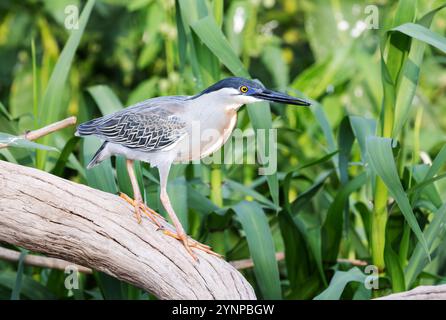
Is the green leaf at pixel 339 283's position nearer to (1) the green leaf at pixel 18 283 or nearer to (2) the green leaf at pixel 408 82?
(2) the green leaf at pixel 408 82

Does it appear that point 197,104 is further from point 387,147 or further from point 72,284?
point 72,284

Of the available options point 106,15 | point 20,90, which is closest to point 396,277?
point 20,90

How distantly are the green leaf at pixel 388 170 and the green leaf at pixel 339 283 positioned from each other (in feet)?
0.85

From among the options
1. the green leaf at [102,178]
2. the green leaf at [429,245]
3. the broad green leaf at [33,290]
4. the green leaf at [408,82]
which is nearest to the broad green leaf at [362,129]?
the green leaf at [408,82]

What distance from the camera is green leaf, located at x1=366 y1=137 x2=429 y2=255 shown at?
6.97 ft

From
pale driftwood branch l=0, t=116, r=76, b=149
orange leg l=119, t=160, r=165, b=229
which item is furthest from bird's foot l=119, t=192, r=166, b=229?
pale driftwood branch l=0, t=116, r=76, b=149

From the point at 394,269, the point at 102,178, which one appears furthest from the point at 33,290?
the point at 394,269

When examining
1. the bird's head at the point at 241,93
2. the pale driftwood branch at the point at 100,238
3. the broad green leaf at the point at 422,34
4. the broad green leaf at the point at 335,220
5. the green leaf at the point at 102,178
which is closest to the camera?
the bird's head at the point at 241,93

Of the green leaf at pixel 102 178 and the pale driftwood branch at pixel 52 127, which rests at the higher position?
the pale driftwood branch at pixel 52 127

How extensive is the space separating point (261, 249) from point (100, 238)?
60 cm

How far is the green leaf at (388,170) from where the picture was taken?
2123 mm

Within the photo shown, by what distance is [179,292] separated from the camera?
1.93m

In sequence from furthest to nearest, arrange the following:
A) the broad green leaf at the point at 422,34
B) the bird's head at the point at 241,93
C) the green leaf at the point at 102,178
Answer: the green leaf at the point at 102,178
the broad green leaf at the point at 422,34
the bird's head at the point at 241,93

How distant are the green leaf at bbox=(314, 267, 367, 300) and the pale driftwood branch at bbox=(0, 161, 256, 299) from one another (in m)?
0.36
